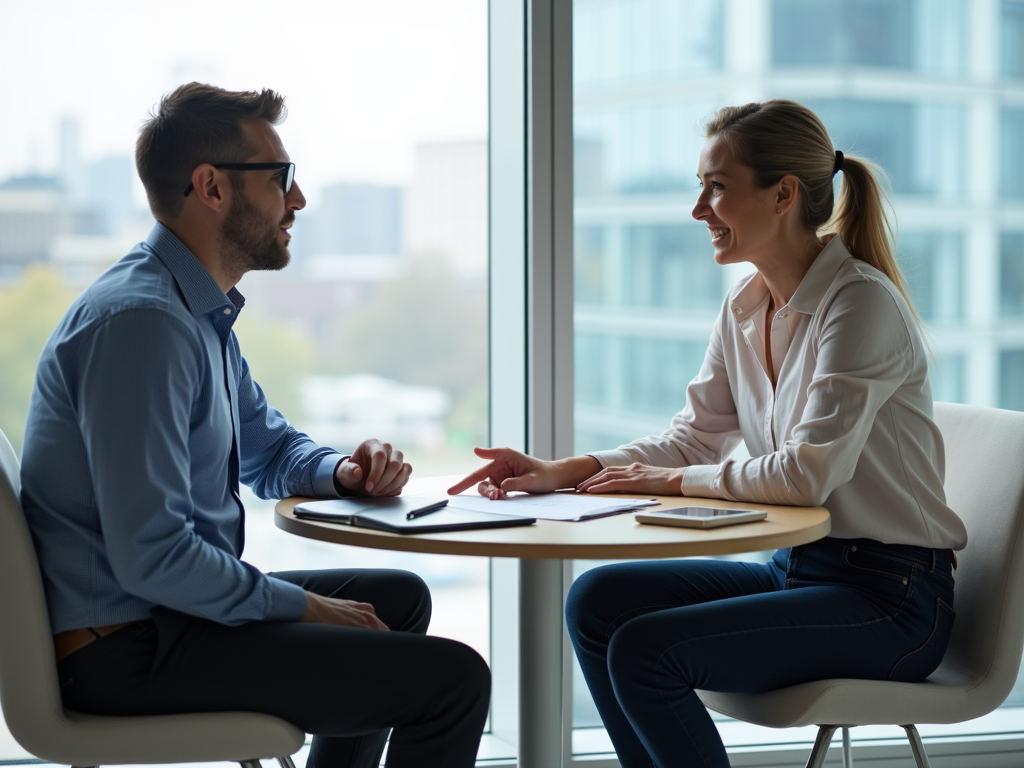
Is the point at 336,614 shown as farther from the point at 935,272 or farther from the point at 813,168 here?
the point at 935,272

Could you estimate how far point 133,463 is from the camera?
54.1 inches

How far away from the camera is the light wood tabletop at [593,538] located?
1414 mm

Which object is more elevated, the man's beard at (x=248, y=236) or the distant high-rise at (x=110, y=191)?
the distant high-rise at (x=110, y=191)

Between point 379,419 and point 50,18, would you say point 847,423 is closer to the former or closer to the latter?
point 379,419

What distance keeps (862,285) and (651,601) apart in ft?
2.38

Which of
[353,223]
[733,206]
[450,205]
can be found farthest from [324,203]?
[733,206]

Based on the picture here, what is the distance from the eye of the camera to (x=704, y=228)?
2.61 meters

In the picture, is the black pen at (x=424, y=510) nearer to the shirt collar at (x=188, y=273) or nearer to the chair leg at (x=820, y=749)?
the shirt collar at (x=188, y=273)

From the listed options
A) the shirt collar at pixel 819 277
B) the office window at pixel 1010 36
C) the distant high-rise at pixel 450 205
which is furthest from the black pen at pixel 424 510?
the office window at pixel 1010 36

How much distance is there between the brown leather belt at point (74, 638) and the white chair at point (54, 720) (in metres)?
0.05

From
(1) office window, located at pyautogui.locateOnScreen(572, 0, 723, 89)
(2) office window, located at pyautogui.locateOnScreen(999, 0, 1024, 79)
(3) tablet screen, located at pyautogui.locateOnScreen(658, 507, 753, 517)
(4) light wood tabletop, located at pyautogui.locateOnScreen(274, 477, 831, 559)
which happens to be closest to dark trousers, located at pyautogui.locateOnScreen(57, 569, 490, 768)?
(4) light wood tabletop, located at pyautogui.locateOnScreen(274, 477, 831, 559)

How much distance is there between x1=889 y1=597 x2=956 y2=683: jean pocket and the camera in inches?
66.5

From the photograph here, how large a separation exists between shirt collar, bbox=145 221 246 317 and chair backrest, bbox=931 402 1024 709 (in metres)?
1.40

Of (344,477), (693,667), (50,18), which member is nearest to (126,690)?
(344,477)
